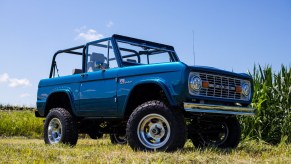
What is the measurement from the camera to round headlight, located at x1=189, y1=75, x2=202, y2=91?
596 cm

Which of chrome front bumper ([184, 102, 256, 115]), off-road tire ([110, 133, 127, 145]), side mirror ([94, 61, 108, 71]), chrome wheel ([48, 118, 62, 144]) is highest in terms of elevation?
side mirror ([94, 61, 108, 71])

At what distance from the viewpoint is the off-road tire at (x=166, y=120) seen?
19.4 feet

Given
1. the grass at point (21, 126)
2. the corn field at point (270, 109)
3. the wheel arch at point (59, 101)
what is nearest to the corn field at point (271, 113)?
the corn field at point (270, 109)

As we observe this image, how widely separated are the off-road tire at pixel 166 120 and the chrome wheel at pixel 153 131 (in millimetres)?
21

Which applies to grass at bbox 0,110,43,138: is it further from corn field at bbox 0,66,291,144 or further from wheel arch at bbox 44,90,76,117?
corn field at bbox 0,66,291,144

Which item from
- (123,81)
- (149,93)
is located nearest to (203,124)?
(149,93)

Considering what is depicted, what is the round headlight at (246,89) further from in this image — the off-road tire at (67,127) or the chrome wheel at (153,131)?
the off-road tire at (67,127)

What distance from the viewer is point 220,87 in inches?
253

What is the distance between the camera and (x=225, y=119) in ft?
24.2

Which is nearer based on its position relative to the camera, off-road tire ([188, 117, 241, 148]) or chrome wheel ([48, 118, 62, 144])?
off-road tire ([188, 117, 241, 148])

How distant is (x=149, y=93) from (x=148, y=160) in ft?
6.21

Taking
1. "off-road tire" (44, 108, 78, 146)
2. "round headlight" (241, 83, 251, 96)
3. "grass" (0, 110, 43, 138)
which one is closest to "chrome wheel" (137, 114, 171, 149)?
"round headlight" (241, 83, 251, 96)

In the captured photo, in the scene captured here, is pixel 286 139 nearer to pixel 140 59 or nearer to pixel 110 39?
pixel 140 59

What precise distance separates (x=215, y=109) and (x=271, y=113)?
124 inches
